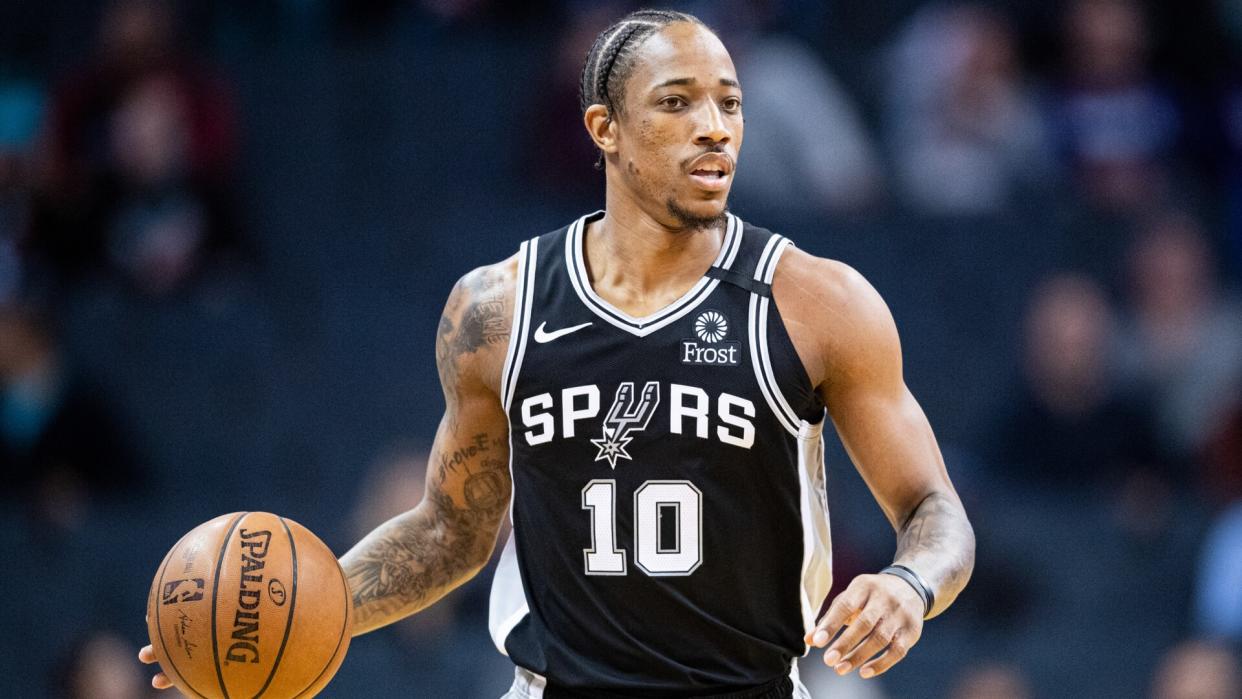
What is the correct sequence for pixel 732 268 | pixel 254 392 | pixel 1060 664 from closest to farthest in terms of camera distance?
pixel 732 268, pixel 1060 664, pixel 254 392

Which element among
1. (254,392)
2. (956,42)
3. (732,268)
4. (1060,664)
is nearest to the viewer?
(732,268)

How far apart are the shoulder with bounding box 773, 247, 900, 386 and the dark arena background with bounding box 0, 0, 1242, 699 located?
3.44 m

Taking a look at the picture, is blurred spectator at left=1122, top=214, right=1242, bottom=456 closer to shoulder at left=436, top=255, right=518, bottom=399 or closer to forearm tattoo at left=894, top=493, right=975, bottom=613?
forearm tattoo at left=894, top=493, right=975, bottom=613

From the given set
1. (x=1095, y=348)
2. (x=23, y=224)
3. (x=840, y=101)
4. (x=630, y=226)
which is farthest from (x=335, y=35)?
(x=630, y=226)

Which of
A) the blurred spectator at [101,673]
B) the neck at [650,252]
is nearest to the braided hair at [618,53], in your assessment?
the neck at [650,252]

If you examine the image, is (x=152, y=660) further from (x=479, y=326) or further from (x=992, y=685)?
(x=992, y=685)

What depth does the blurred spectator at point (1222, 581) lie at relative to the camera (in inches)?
295

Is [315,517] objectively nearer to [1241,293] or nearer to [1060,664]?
[1060,664]

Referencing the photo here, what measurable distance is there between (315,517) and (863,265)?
9.35 feet

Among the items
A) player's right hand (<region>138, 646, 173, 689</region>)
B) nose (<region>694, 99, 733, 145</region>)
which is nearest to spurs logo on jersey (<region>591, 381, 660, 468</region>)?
nose (<region>694, 99, 733, 145</region>)

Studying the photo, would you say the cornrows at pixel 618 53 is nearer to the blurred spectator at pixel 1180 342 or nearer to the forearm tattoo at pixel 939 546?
the forearm tattoo at pixel 939 546

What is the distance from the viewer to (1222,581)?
758 cm

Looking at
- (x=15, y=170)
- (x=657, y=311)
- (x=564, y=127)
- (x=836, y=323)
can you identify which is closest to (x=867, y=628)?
(x=836, y=323)

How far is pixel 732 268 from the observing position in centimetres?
411
